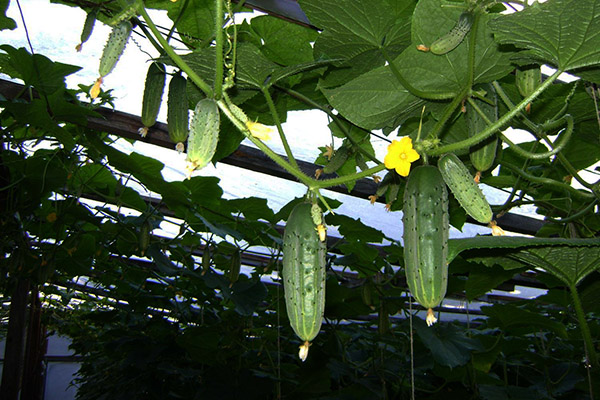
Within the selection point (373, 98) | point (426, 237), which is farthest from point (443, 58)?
point (426, 237)

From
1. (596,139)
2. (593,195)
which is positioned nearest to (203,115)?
(593,195)

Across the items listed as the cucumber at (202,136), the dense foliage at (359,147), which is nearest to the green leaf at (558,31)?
the dense foliage at (359,147)

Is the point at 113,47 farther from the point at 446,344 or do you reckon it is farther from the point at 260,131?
the point at 446,344

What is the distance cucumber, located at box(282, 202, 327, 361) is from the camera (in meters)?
0.81

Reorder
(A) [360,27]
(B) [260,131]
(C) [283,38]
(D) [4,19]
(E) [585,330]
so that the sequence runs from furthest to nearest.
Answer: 1. (D) [4,19]
2. (C) [283,38]
3. (E) [585,330]
4. (A) [360,27]
5. (B) [260,131]

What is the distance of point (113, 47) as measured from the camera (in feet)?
2.73

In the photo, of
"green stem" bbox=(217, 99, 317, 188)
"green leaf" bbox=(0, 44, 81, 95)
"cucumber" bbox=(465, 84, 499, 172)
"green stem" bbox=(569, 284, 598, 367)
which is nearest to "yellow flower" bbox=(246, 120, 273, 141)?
"green stem" bbox=(217, 99, 317, 188)

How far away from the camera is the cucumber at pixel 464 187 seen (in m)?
0.92

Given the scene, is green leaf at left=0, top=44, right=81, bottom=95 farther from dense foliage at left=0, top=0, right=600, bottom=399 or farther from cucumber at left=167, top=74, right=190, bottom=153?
cucumber at left=167, top=74, right=190, bottom=153

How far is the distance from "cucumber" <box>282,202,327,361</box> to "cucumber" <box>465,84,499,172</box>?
578mm

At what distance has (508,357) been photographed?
479cm

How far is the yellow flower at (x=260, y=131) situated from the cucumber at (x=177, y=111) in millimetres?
432

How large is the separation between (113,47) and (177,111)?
0.33 meters

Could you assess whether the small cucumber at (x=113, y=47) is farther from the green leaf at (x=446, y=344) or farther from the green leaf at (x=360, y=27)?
the green leaf at (x=446, y=344)
